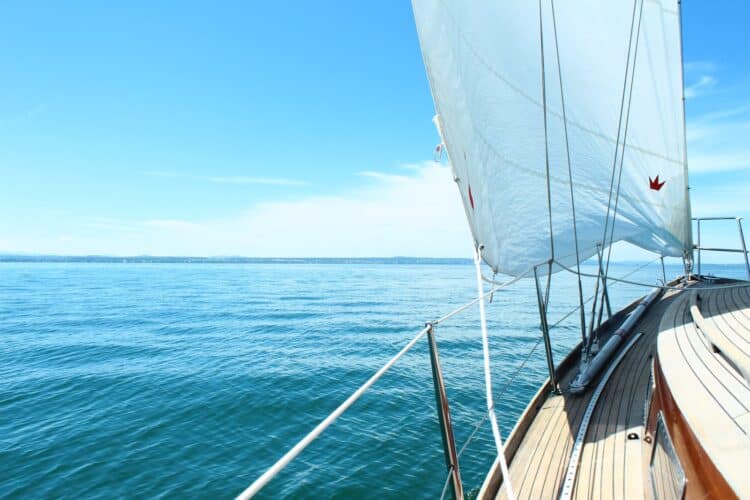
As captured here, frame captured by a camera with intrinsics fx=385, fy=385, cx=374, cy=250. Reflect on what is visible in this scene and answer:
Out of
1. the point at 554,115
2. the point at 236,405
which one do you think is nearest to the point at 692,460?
the point at 554,115

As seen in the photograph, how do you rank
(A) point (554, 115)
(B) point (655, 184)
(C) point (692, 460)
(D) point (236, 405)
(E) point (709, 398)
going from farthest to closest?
(D) point (236, 405) < (B) point (655, 184) < (A) point (554, 115) < (E) point (709, 398) < (C) point (692, 460)

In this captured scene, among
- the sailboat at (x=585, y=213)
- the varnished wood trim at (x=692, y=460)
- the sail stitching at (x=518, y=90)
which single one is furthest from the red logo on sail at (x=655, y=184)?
the varnished wood trim at (x=692, y=460)

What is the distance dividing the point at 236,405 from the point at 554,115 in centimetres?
912

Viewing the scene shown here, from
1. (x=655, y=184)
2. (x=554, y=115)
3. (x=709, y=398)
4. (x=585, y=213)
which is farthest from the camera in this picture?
(x=655, y=184)

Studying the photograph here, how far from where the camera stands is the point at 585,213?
4.66m

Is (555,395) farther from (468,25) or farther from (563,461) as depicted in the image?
(468,25)

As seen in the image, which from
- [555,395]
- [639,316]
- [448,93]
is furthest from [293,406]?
[448,93]

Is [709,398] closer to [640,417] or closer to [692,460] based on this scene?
[692,460]

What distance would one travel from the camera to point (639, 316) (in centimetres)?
751

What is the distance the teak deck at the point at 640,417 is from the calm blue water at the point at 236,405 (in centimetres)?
273

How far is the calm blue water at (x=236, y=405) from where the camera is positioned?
6367mm

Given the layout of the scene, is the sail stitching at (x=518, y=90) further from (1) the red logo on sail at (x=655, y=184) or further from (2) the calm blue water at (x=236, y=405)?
(2) the calm blue water at (x=236, y=405)

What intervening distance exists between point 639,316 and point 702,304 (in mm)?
Result: 3819

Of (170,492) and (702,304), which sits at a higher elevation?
(702,304)
